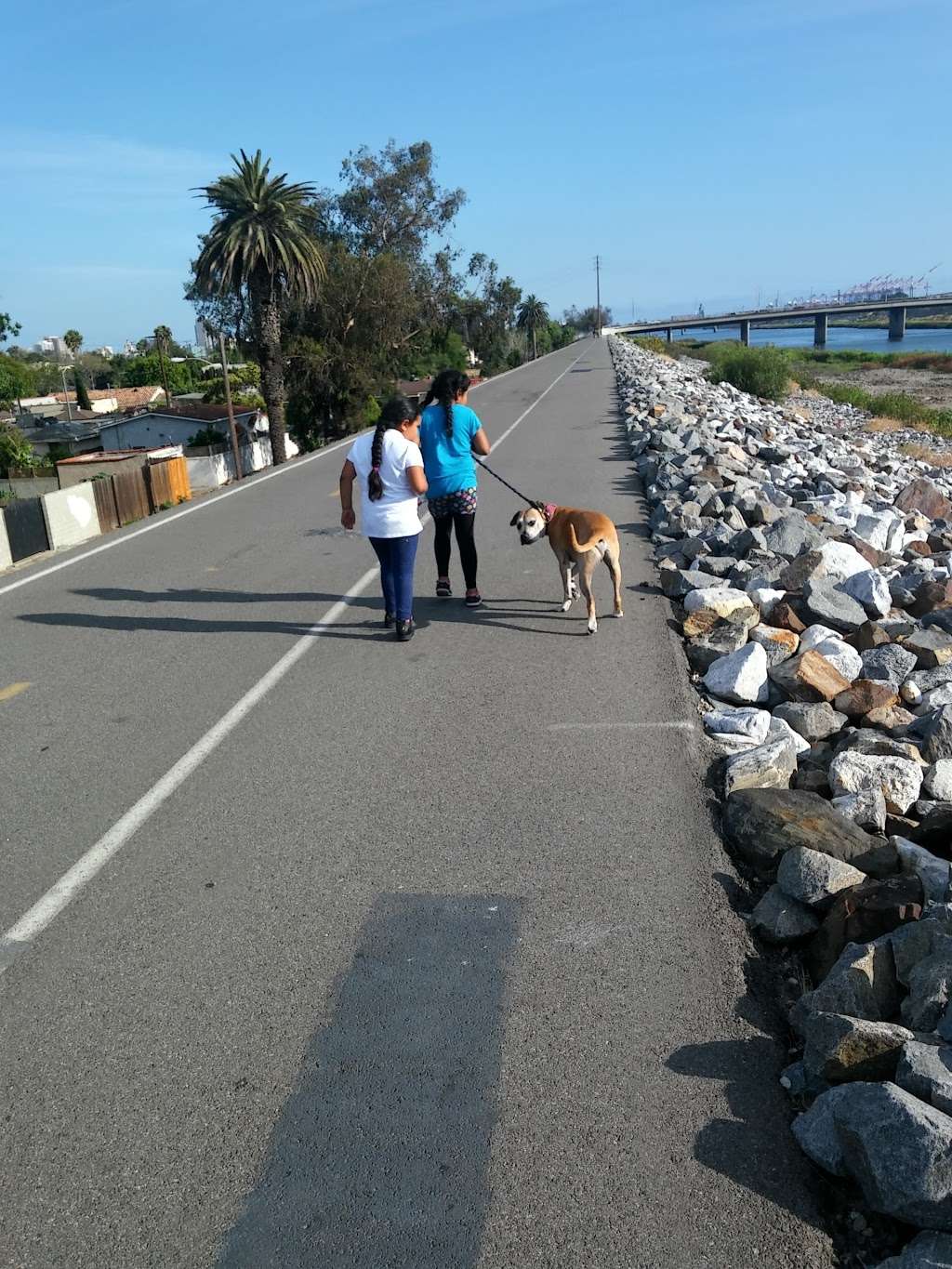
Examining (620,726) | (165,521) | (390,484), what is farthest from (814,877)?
(165,521)

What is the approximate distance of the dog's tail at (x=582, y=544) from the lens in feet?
27.0

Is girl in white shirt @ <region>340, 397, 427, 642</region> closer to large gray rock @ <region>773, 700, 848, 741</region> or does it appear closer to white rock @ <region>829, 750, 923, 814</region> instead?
large gray rock @ <region>773, 700, 848, 741</region>

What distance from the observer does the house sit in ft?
197

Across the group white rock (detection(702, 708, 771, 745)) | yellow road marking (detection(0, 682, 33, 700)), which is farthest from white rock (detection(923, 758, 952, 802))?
yellow road marking (detection(0, 682, 33, 700))

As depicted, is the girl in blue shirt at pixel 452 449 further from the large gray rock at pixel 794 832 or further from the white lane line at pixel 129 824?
the large gray rock at pixel 794 832

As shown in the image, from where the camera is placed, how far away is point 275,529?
45.2ft

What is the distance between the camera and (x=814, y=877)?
4219 mm

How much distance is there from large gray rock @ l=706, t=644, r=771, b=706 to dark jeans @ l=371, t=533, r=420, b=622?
237 centimetres

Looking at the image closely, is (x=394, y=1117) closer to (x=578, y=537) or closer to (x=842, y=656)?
(x=842, y=656)

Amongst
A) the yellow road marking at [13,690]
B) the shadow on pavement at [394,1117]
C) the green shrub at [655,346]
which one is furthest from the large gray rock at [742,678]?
the green shrub at [655,346]

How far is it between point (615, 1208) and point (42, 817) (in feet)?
12.0

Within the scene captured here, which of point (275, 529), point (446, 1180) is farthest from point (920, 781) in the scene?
point (275, 529)

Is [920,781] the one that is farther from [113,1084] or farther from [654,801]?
[113,1084]

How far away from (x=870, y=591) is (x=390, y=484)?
4.35 metres
